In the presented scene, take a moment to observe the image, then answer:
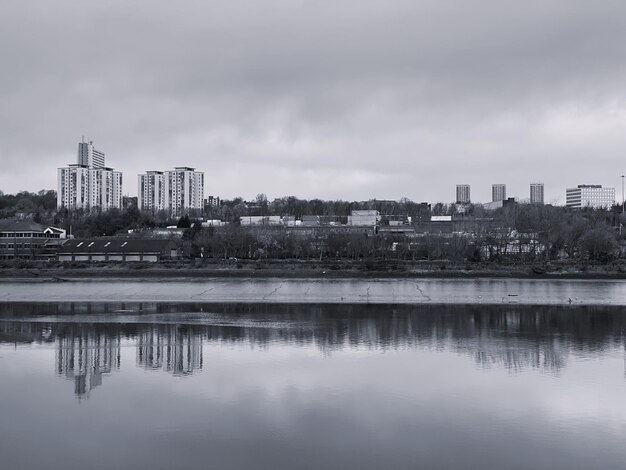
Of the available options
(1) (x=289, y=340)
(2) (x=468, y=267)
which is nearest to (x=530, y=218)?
(2) (x=468, y=267)

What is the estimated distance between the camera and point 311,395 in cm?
1173

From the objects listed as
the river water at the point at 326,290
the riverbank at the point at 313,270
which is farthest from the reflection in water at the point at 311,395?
the riverbank at the point at 313,270

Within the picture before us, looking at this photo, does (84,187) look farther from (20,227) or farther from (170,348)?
(170,348)

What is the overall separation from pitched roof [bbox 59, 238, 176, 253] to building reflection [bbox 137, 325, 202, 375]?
3454 cm

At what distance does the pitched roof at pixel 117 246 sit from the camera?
53.1 m

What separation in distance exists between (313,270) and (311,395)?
32.9m

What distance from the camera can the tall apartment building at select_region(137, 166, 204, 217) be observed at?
12800 centimetres

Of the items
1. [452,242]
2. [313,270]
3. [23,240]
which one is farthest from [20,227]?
[452,242]

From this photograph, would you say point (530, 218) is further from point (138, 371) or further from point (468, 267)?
point (138, 371)

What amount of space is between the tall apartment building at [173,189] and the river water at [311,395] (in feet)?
359

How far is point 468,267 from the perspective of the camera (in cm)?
4553

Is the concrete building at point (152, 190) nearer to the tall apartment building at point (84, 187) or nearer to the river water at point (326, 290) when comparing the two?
the tall apartment building at point (84, 187)

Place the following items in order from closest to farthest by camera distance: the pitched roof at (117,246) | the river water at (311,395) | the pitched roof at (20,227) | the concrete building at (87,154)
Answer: the river water at (311,395) < the pitched roof at (117,246) < the pitched roof at (20,227) < the concrete building at (87,154)

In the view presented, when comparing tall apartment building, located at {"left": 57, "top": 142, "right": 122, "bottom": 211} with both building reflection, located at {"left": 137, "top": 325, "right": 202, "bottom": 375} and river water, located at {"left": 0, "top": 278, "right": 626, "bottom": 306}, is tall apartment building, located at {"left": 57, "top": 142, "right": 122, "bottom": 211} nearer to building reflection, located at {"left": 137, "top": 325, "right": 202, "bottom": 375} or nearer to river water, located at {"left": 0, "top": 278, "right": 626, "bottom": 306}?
river water, located at {"left": 0, "top": 278, "right": 626, "bottom": 306}
